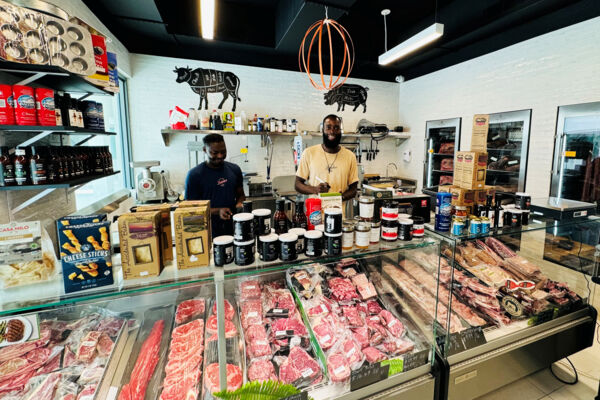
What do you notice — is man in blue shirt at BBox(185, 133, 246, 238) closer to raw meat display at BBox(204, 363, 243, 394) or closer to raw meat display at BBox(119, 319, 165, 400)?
raw meat display at BBox(119, 319, 165, 400)

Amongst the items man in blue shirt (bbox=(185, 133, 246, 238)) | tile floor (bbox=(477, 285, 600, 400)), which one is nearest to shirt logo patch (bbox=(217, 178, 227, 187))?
man in blue shirt (bbox=(185, 133, 246, 238))

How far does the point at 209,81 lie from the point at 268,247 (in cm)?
475

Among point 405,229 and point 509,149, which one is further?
point 509,149

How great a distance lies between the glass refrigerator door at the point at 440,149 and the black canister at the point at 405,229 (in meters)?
4.63

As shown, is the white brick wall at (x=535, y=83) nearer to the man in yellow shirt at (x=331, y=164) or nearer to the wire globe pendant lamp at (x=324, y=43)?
the wire globe pendant lamp at (x=324, y=43)

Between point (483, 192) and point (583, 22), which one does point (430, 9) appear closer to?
point (583, 22)

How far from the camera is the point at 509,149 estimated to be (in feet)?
14.6

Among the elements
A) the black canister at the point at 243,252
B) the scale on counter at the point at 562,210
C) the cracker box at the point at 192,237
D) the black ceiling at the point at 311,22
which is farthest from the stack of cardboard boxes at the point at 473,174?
the black ceiling at the point at 311,22

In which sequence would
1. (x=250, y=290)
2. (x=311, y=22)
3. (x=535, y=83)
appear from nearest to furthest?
1. (x=250, y=290)
2. (x=311, y=22)
3. (x=535, y=83)

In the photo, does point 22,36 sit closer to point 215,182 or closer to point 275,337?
point 215,182

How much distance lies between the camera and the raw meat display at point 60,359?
3.98 feet

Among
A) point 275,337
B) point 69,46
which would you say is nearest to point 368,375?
point 275,337

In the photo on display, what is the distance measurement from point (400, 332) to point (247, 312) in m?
0.87

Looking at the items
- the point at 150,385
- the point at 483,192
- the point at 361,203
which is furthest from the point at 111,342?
the point at 483,192
